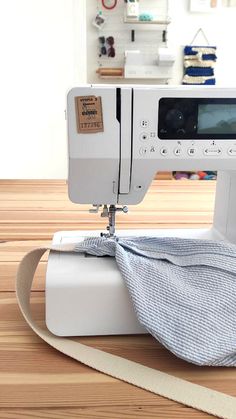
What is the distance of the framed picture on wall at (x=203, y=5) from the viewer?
364 centimetres

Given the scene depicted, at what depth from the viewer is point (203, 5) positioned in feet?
12.0

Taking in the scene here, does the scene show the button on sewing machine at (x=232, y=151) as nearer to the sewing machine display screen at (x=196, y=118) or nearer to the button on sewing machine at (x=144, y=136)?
the sewing machine display screen at (x=196, y=118)

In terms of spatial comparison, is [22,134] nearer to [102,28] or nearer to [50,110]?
[50,110]

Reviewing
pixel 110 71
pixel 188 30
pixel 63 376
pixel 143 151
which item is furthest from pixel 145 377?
pixel 188 30

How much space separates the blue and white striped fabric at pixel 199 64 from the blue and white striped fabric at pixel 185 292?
3.19 meters

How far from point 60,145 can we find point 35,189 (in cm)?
213

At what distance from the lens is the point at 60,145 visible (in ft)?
12.3

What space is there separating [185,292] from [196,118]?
371 mm

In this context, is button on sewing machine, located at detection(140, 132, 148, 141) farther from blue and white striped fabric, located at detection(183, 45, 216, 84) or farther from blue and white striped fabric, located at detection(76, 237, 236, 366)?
blue and white striped fabric, located at detection(183, 45, 216, 84)

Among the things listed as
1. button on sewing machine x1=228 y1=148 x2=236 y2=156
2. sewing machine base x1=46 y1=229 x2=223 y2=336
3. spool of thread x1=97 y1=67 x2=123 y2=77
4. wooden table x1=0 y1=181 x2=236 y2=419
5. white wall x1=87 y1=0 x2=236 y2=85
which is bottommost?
wooden table x1=0 y1=181 x2=236 y2=419

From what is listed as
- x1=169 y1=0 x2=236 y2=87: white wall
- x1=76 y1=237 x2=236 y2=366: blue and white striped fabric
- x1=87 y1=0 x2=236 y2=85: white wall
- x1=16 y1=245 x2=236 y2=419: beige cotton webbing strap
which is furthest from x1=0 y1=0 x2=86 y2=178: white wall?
x1=16 y1=245 x2=236 y2=419: beige cotton webbing strap

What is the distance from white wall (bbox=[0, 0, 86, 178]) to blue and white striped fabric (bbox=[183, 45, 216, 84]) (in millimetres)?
948

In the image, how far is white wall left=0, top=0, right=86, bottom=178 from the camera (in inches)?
136

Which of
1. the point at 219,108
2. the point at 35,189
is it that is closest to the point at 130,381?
the point at 219,108
